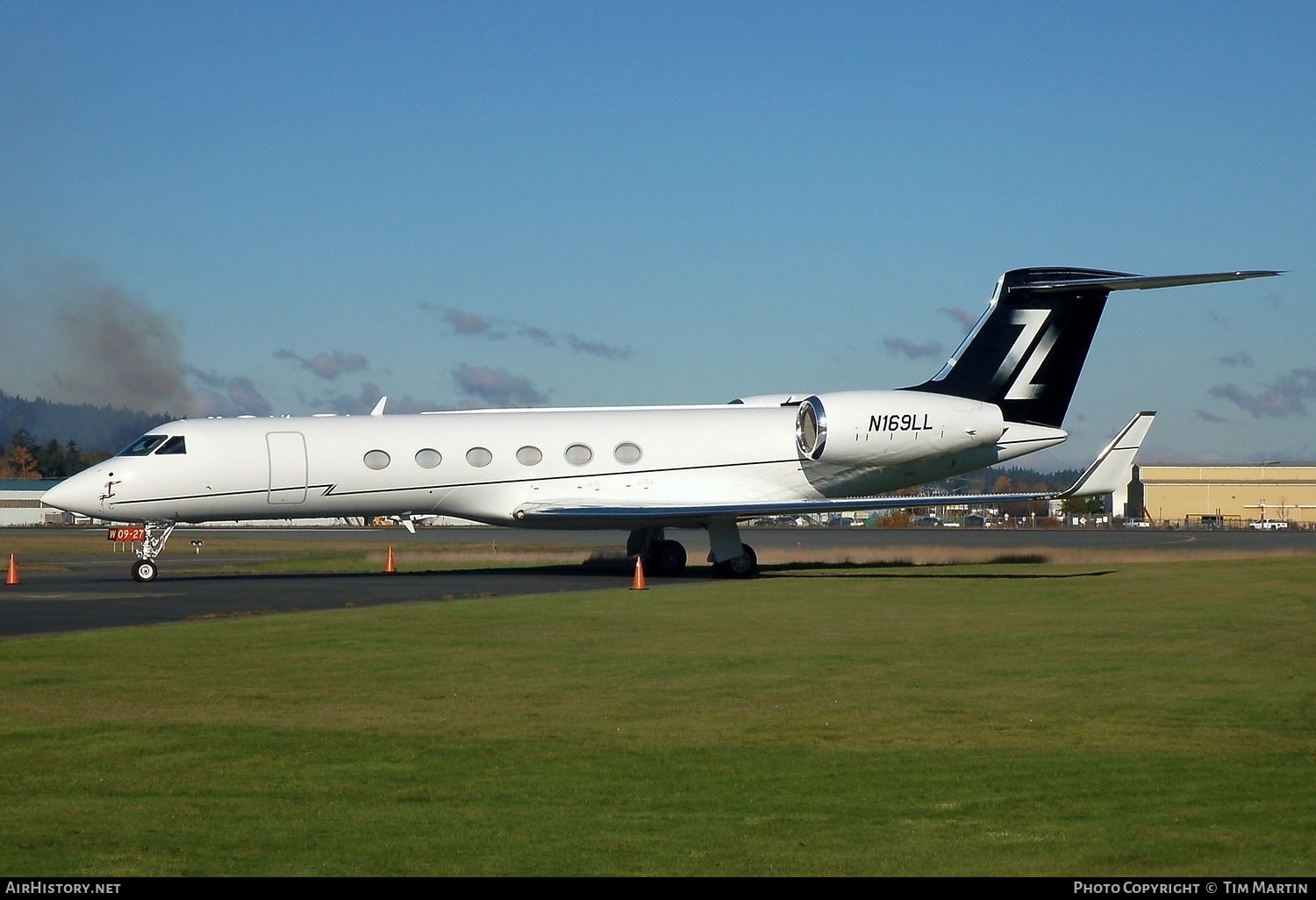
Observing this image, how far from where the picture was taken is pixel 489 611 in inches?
697

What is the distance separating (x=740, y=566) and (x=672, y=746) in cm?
1631

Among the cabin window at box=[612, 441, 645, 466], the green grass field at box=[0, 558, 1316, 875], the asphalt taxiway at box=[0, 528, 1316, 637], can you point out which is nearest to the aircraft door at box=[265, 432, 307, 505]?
the asphalt taxiway at box=[0, 528, 1316, 637]

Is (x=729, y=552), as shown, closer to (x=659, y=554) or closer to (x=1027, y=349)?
(x=659, y=554)

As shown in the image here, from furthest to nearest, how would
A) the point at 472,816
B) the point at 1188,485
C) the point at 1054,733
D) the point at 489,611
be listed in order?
1. the point at 1188,485
2. the point at 489,611
3. the point at 1054,733
4. the point at 472,816

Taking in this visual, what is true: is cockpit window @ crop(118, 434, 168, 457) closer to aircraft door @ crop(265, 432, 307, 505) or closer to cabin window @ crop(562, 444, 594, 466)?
aircraft door @ crop(265, 432, 307, 505)

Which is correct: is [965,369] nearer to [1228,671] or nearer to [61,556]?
[1228,671]

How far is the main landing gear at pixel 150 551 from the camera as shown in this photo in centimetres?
2458

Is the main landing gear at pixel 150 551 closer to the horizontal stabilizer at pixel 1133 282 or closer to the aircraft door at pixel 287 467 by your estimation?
the aircraft door at pixel 287 467

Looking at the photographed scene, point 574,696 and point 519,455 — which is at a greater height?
point 519,455

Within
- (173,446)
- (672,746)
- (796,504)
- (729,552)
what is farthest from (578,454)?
(672,746)

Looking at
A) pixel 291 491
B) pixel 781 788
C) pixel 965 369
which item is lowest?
pixel 781 788

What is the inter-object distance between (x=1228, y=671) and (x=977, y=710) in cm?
296

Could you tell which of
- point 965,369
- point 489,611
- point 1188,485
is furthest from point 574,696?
point 1188,485
